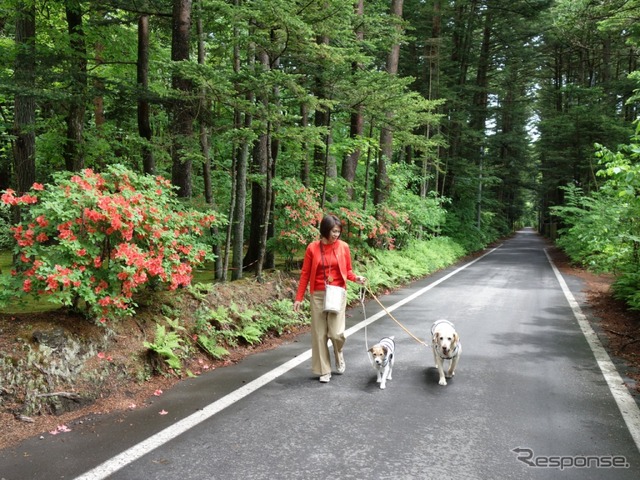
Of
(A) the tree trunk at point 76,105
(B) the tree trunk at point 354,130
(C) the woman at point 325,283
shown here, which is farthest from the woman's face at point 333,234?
(B) the tree trunk at point 354,130

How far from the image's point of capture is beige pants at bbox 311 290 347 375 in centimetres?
575

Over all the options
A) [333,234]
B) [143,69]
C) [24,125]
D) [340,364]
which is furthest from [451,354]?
[143,69]

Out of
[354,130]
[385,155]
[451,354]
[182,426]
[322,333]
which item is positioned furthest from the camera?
[385,155]

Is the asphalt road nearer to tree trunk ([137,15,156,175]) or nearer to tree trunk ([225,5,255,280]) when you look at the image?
tree trunk ([225,5,255,280])

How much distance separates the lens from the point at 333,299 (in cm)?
574

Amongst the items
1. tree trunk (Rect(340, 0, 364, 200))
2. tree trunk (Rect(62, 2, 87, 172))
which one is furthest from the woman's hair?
tree trunk (Rect(340, 0, 364, 200))

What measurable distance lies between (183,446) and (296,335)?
4.31 metres

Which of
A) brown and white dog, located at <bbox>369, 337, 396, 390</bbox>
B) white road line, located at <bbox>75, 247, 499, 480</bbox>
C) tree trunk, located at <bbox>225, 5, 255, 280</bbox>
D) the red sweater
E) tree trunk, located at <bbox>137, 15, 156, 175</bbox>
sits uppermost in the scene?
tree trunk, located at <bbox>137, 15, 156, 175</bbox>

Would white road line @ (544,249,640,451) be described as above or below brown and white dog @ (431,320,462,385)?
below

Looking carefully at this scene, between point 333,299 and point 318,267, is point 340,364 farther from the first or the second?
point 318,267

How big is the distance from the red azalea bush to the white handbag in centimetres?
189

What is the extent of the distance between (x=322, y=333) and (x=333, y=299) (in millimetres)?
482

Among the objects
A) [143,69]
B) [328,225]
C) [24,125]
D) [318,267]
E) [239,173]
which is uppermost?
[143,69]

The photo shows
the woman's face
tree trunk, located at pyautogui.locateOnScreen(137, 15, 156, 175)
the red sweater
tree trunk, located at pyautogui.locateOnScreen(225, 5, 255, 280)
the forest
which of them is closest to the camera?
the forest
